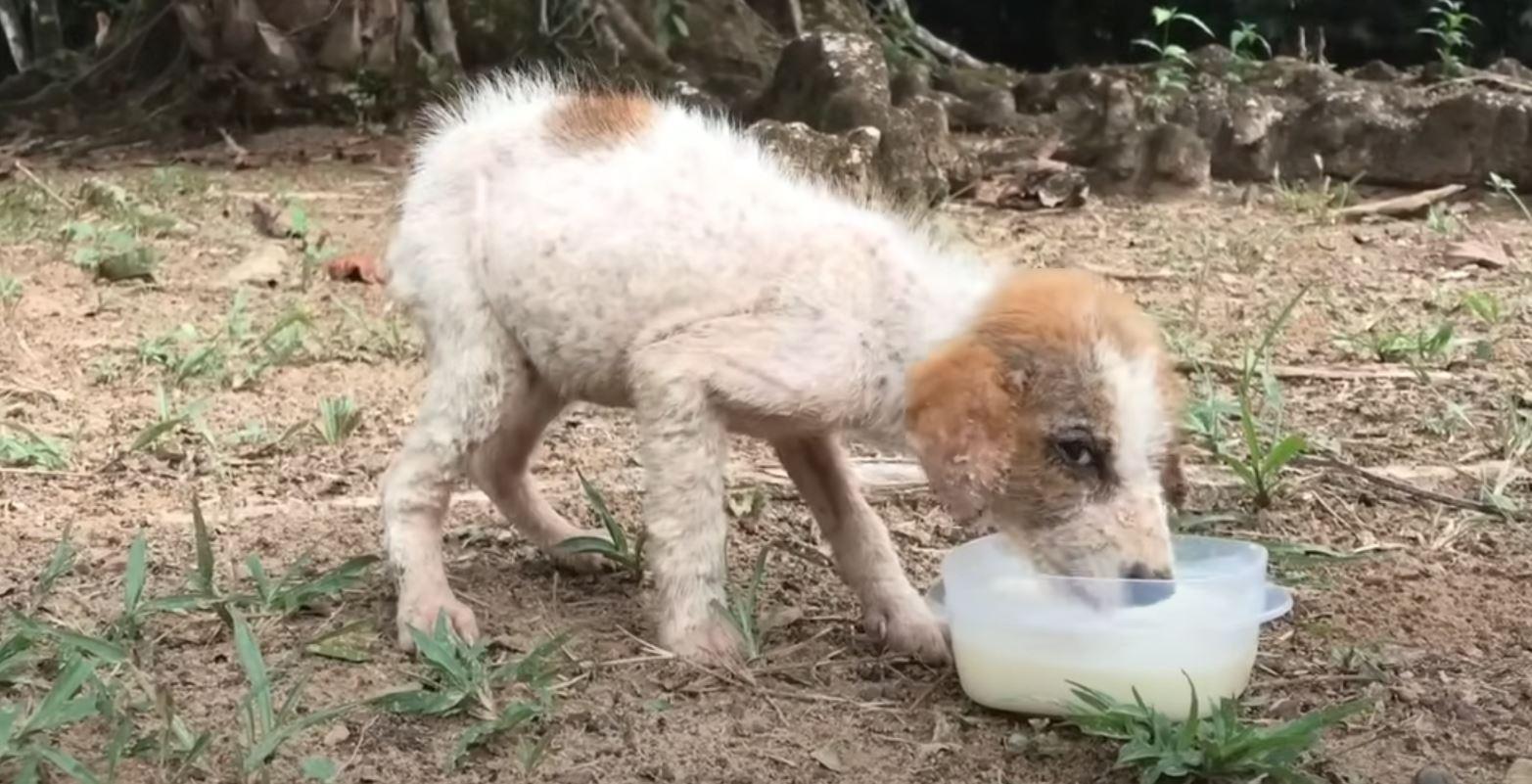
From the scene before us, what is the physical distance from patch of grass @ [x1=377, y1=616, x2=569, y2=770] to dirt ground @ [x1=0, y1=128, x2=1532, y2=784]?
0.04m

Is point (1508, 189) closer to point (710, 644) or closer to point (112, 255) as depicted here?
point (710, 644)

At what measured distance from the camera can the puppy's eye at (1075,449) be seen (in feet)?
9.72

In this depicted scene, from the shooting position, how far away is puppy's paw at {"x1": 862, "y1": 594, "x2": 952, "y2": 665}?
3365 millimetres

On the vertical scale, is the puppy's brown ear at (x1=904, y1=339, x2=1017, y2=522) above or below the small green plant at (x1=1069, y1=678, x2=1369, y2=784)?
above

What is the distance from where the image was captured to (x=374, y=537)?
4055 mm

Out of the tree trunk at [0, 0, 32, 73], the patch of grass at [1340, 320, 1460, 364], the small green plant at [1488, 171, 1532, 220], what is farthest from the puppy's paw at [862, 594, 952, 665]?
the tree trunk at [0, 0, 32, 73]

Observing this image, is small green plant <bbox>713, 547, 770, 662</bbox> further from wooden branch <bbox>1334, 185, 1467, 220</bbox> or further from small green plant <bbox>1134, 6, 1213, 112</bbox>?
small green plant <bbox>1134, 6, 1213, 112</bbox>

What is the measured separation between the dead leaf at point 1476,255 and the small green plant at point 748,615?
4.33 meters

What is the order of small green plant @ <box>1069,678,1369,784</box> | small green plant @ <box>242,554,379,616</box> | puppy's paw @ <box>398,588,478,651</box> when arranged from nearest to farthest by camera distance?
small green plant @ <box>1069,678,1369,784</box>
puppy's paw @ <box>398,588,478,651</box>
small green plant @ <box>242,554,379,616</box>

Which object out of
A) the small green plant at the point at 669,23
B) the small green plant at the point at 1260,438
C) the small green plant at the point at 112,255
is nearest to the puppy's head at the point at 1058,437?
the small green plant at the point at 1260,438

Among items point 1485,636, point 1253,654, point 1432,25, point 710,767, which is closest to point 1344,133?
point 1432,25

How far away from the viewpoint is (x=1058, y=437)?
2963 millimetres

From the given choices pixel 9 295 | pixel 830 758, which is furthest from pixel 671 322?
pixel 9 295

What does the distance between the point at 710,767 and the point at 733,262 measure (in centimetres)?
106
